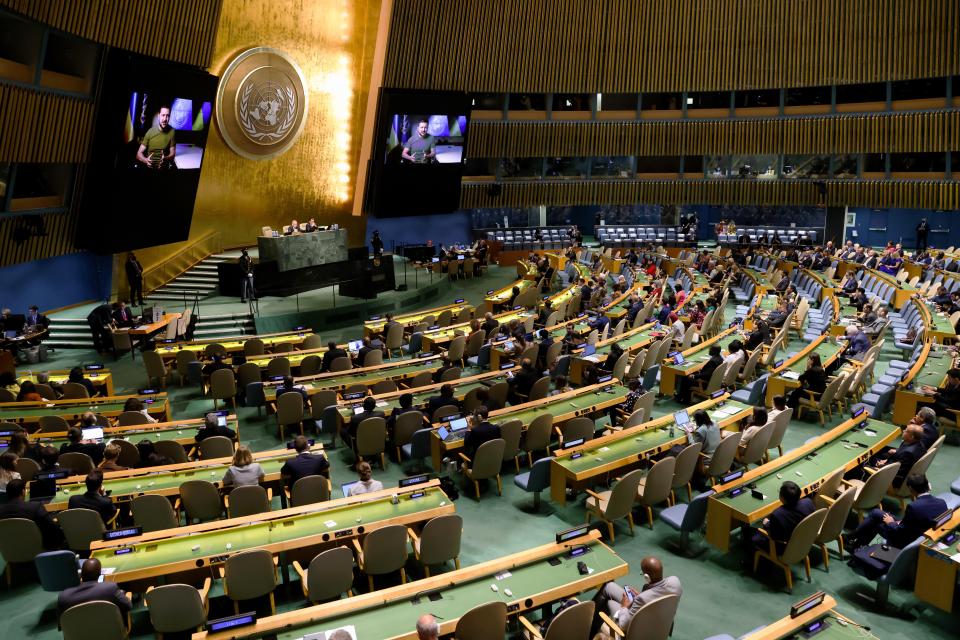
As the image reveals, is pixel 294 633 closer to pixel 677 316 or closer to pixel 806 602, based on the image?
pixel 806 602

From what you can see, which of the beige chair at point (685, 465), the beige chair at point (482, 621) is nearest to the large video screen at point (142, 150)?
the beige chair at point (685, 465)

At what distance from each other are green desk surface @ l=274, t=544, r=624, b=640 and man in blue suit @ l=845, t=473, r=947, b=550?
9.39 feet

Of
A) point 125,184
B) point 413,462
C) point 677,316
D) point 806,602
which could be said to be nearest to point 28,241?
point 125,184

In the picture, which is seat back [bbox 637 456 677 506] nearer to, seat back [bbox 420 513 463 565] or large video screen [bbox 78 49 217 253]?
seat back [bbox 420 513 463 565]

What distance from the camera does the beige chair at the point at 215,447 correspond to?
29.4ft

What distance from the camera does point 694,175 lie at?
30609 millimetres

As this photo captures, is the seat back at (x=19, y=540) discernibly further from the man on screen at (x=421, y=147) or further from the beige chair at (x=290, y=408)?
the man on screen at (x=421, y=147)

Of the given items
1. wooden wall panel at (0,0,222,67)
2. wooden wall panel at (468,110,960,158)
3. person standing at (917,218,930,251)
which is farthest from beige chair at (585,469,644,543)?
person standing at (917,218,930,251)

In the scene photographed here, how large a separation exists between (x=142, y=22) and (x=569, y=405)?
45.1 feet

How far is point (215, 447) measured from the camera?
355 inches

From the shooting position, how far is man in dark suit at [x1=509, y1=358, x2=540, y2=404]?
1170 centimetres

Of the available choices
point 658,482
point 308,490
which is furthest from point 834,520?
point 308,490

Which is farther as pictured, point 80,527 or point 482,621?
point 80,527

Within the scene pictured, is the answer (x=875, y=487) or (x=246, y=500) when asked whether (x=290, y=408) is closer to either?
(x=246, y=500)
